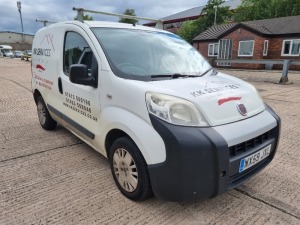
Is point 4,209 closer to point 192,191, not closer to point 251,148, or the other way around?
point 192,191

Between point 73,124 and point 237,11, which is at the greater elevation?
point 237,11

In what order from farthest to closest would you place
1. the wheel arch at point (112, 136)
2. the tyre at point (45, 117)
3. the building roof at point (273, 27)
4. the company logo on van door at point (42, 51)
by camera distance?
the building roof at point (273, 27) → the tyre at point (45, 117) → the company logo on van door at point (42, 51) → the wheel arch at point (112, 136)

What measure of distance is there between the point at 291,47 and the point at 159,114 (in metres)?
23.4

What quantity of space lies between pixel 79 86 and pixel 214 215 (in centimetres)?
207

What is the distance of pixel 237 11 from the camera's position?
137 feet

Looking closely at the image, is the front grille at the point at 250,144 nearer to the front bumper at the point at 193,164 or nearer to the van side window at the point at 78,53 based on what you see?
the front bumper at the point at 193,164

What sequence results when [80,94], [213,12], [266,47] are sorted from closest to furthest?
[80,94] < [266,47] < [213,12]

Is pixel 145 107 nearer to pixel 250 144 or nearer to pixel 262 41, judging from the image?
pixel 250 144

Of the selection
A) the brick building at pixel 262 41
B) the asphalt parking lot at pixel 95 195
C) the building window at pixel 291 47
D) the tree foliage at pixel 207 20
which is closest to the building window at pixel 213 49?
the brick building at pixel 262 41

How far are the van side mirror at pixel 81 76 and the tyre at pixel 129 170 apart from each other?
733 millimetres

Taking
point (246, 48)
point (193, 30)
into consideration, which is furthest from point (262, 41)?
point (193, 30)

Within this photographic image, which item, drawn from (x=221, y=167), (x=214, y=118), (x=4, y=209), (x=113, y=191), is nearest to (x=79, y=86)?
(x=113, y=191)

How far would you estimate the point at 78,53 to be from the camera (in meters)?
3.35

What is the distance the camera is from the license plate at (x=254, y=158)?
7.54ft
